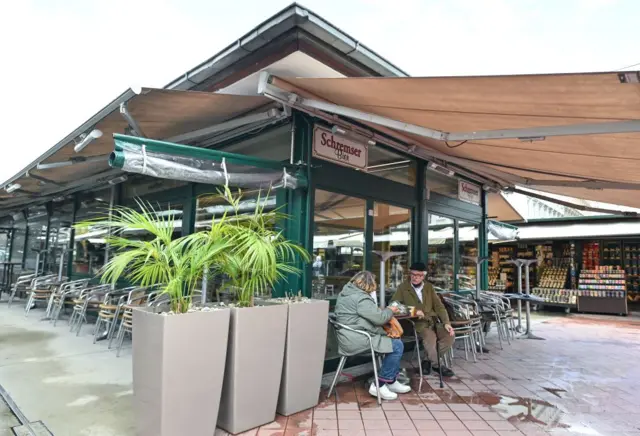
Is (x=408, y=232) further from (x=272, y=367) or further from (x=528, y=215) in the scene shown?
(x=528, y=215)

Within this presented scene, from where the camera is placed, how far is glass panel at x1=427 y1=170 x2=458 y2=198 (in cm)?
623

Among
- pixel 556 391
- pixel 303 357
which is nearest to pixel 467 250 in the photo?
pixel 556 391

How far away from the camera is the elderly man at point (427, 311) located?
4.23m

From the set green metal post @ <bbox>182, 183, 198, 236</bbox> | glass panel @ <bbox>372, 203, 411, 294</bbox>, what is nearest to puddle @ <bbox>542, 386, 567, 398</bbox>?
glass panel @ <bbox>372, 203, 411, 294</bbox>

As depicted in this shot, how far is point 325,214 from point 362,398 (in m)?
1.85

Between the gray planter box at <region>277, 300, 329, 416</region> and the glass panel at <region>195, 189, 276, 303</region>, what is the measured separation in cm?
73

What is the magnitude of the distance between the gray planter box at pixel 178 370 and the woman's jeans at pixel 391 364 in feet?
5.21

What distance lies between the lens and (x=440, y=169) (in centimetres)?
620

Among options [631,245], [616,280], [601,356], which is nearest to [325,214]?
→ [601,356]

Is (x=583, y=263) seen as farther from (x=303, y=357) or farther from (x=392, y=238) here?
(x=303, y=357)

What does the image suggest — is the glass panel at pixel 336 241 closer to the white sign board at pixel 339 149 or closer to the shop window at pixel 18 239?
the white sign board at pixel 339 149

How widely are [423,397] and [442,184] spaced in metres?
3.76

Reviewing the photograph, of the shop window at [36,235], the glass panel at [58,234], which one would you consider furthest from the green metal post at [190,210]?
the shop window at [36,235]

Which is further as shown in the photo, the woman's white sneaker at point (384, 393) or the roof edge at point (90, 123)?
the woman's white sneaker at point (384, 393)
